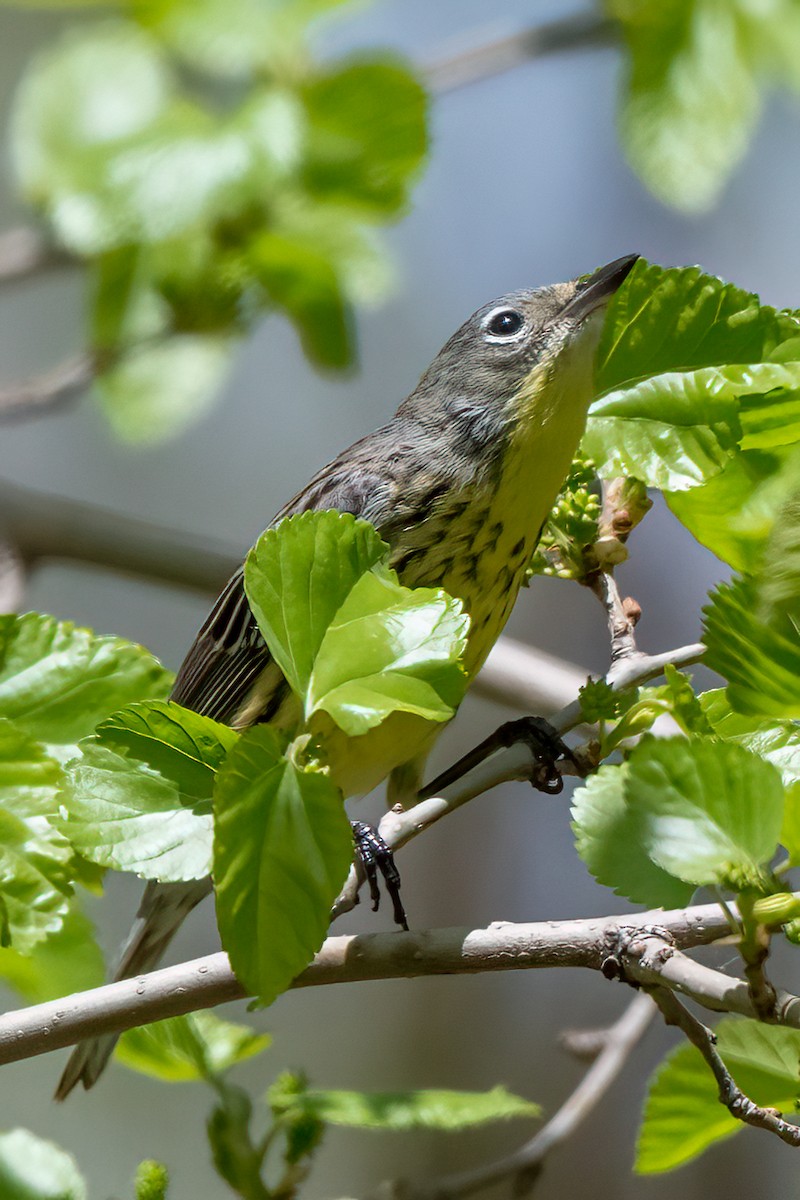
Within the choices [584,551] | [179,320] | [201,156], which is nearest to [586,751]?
[584,551]

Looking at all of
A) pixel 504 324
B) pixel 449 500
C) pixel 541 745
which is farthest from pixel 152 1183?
pixel 504 324

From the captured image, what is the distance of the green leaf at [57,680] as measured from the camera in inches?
73.3

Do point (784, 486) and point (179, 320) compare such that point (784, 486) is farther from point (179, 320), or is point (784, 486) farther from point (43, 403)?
point (43, 403)

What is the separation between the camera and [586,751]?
71.4 inches

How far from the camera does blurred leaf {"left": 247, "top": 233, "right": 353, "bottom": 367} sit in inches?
120

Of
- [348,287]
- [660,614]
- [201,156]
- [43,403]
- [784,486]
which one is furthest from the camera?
[660,614]

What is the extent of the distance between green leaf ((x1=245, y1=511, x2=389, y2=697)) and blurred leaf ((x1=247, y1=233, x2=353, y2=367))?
1.65m

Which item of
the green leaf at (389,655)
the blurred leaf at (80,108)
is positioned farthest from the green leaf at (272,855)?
the blurred leaf at (80,108)

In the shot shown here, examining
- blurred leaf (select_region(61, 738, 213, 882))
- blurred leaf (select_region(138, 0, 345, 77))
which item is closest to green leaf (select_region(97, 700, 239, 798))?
blurred leaf (select_region(61, 738, 213, 882))

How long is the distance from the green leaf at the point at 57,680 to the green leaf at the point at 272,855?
21.2 inches

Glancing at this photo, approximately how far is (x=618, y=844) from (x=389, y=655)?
301 mm

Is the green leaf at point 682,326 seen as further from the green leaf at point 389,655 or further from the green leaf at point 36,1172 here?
the green leaf at point 36,1172

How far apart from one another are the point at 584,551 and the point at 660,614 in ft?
15.8

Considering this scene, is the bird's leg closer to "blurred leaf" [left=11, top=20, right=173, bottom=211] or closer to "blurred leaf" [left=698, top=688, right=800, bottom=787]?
"blurred leaf" [left=698, top=688, right=800, bottom=787]
